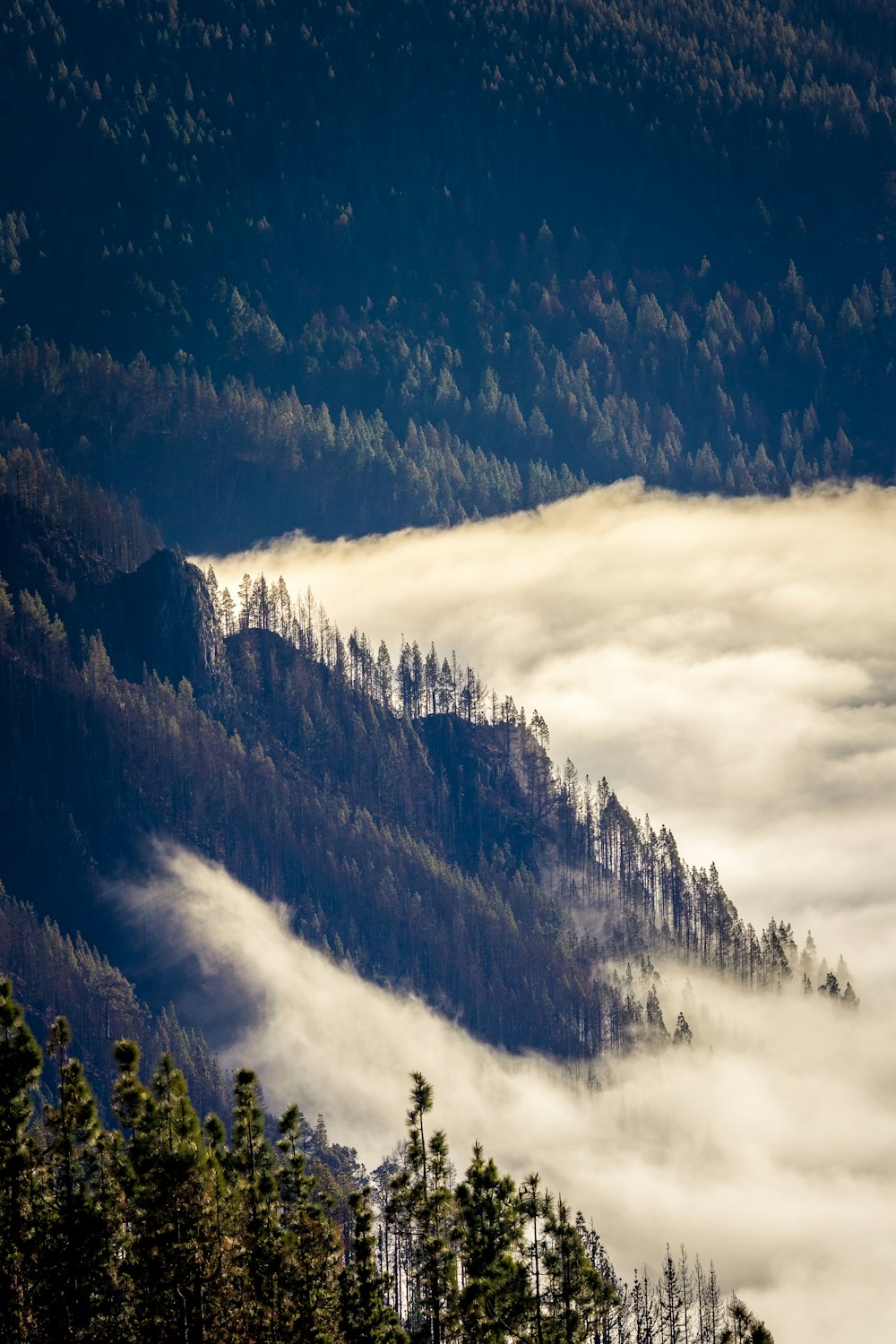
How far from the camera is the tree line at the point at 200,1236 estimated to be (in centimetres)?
12031

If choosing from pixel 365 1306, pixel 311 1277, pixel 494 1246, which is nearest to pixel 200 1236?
pixel 311 1277

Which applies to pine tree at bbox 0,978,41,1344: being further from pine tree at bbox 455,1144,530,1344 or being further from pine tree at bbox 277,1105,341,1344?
pine tree at bbox 455,1144,530,1344

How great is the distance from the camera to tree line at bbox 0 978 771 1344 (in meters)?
120

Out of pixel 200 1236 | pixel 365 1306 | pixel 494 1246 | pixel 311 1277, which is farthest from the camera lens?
pixel 494 1246

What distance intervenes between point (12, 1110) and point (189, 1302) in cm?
1280

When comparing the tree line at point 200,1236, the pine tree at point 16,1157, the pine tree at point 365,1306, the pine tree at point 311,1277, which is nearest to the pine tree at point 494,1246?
the tree line at point 200,1236

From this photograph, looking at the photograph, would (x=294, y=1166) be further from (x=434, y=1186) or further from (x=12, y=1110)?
(x=12, y=1110)

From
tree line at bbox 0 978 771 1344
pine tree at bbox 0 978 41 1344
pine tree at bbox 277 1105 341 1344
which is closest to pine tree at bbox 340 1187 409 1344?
tree line at bbox 0 978 771 1344

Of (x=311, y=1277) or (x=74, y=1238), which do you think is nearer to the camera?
(x=74, y=1238)

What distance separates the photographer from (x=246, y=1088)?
133 metres

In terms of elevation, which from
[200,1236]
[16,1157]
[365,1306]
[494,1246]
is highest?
[494,1246]

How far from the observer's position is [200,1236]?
396 ft

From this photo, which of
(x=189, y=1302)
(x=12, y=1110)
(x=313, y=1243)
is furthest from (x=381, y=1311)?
(x=12, y=1110)

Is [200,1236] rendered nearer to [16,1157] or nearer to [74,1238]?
[74,1238]
